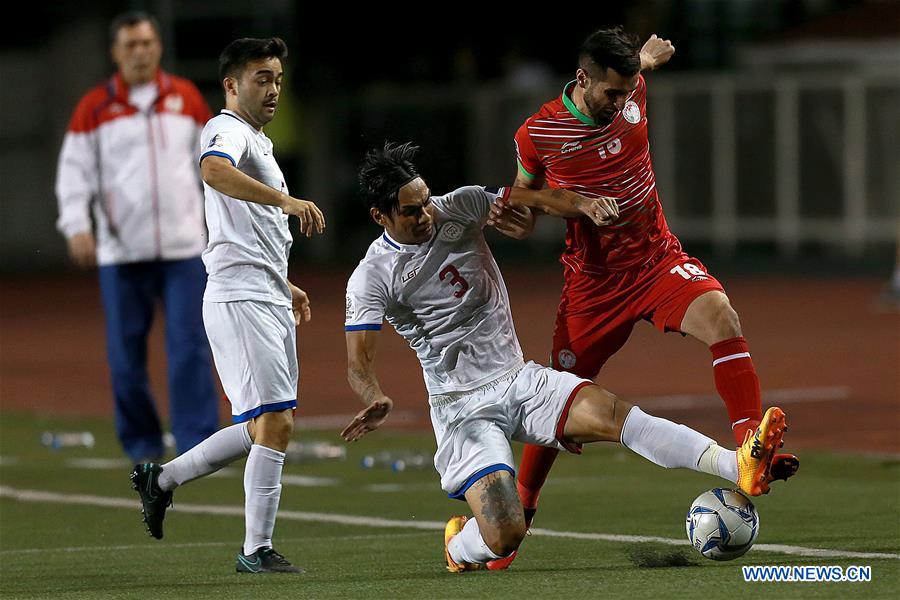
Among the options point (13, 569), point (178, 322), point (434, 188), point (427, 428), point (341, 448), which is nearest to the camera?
point (13, 569)

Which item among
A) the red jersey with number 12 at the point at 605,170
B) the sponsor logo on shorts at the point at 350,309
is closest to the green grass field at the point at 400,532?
the sponsor logo on shorts at the point at 350,309

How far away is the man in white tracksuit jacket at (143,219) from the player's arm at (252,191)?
3.78 m

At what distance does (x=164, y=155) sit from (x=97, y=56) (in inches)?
981

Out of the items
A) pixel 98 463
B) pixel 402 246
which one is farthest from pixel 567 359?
pixel 98 463

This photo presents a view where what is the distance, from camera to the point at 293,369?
838 centimetres

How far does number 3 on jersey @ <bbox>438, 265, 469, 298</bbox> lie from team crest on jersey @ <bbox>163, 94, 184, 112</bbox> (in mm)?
4331

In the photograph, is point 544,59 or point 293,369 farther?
point 544,59

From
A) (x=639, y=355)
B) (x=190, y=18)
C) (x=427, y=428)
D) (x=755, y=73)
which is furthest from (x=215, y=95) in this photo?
(x=427, y=428)

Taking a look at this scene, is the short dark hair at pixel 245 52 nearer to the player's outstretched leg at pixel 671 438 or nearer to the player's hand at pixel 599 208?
the player's hand at pixel 599 208

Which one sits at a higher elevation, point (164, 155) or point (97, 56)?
point (164, 155)

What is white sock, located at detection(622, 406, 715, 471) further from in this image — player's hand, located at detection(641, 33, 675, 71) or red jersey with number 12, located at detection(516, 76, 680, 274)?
player's hand, located at detection(641, 33, 675, 71)

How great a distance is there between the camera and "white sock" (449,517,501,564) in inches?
300

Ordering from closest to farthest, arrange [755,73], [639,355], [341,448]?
[341,448] → [639,355] → [755,73]

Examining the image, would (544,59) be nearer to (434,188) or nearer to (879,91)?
(434,188)
